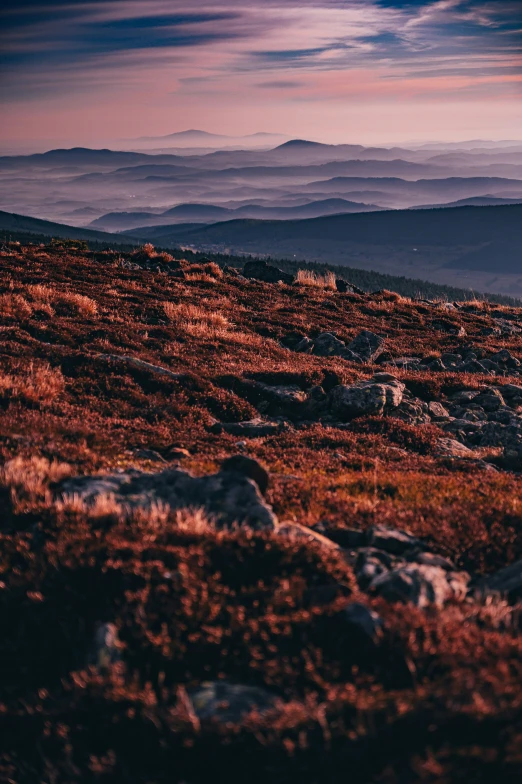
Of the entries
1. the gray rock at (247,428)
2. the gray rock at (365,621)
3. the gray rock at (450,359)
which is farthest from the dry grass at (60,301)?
the gray rock at (365,621)

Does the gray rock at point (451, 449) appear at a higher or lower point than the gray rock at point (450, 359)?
higher

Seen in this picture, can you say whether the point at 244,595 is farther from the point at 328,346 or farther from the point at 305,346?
the point at 328,346

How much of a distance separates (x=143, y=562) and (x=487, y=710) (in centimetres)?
312

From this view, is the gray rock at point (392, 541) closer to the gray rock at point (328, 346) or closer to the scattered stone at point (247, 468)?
the scattered stone at point (247, 468)

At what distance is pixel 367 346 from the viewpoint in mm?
24109

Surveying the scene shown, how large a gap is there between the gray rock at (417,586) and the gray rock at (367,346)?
17241mm

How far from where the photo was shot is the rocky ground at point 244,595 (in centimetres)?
442

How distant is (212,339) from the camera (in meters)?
21.3

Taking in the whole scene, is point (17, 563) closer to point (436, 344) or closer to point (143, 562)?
point (143, 562)

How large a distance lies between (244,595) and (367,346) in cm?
1919

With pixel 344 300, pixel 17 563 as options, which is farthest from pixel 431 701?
pixel 344 300

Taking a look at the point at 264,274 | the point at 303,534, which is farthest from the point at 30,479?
the point at 264,274

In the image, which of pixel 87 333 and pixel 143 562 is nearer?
pixel 143 562

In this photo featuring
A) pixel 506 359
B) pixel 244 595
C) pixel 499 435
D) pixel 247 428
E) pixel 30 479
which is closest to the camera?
pixel 244 595
